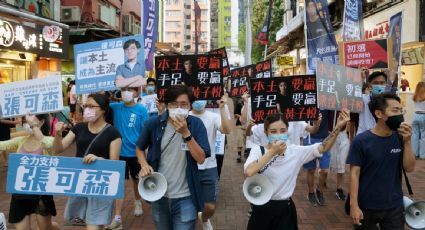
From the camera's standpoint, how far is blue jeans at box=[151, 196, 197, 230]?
347 cm

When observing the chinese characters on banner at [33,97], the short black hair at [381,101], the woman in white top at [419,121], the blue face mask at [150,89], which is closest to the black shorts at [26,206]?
the chinese characters on banner at [33,97]

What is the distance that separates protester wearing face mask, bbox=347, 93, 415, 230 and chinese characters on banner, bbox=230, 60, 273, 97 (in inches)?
154

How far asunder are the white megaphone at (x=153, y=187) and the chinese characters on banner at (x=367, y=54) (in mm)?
5180

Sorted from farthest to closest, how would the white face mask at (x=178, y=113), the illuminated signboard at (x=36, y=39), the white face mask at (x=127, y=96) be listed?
1. the illuminated signboard at (x=36, y=39)
2. the white face mask at (x=127, y=96)
3. the white face mask at (x=178, y=113)

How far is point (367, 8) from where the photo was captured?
16516mm

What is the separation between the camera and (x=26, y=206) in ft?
13.6

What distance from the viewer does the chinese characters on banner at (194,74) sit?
5250 millimetres

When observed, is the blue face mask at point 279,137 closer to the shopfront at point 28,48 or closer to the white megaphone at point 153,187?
the white megaphone at point 153,187

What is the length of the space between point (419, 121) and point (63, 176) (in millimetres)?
9060

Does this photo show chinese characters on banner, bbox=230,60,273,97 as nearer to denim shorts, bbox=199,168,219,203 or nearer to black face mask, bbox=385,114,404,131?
denim shorts, bbox=199,168,219,203

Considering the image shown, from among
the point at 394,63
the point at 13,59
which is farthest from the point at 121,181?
the point at 13,59

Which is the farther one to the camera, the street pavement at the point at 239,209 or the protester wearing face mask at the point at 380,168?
the street pavement at the point at 239,209

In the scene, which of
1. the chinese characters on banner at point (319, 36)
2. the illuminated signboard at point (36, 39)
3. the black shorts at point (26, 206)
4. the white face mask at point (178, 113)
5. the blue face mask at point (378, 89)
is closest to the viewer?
the white face mask at point (178, 113)

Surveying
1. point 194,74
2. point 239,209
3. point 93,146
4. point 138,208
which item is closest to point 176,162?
point 93,146
